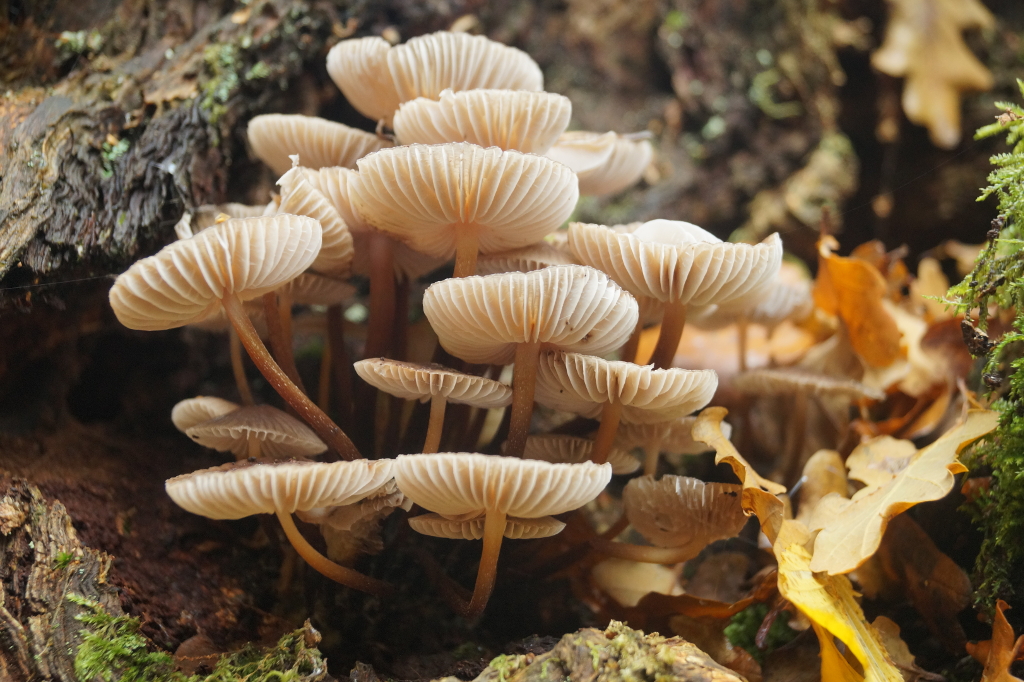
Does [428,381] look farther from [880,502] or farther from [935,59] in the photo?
[935,59]

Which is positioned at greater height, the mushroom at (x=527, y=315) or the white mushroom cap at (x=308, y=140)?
the white mushroom cap at (x=308, y=140)

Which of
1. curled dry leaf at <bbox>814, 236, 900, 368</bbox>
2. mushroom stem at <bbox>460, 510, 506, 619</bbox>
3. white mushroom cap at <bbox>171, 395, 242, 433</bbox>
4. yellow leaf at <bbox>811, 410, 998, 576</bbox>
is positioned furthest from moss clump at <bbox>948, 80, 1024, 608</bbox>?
white mushroom cap at <bbox>171, 395, 242, 433</bbox>

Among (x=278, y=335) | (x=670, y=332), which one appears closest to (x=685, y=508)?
(x=670, y=332)

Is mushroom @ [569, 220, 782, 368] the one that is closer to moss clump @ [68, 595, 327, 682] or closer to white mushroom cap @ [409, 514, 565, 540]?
white mushroom cap @ [409, 514, 565, 540]

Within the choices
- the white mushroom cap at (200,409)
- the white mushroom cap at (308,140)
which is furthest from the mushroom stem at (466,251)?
the white mushroom cap at (200,409)

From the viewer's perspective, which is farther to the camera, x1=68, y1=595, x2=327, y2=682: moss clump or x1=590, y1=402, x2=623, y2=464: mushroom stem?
x1=590, y1=402, x2=623, y2=464: mushroom stem

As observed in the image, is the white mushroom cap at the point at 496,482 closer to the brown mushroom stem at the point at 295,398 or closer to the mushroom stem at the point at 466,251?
the brown mushroom stem at the point at 295,398
